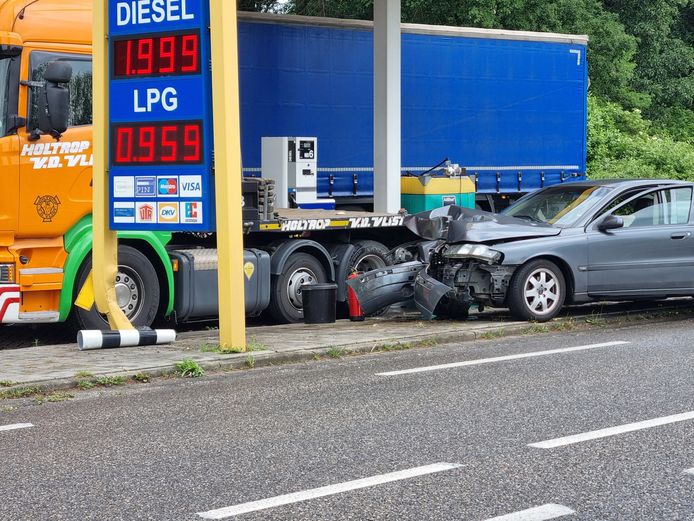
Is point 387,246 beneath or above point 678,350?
above

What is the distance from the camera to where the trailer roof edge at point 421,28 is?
49.1 ft

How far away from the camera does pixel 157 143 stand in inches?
434

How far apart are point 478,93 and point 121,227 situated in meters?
7.76

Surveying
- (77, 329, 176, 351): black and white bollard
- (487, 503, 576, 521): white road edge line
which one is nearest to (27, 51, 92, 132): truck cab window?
(77, 329, 176, 351): black and white bollard

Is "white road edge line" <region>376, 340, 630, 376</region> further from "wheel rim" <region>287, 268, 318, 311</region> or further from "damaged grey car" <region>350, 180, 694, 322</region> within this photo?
"wheel rim" <region>287, 268, 318, 311</region>

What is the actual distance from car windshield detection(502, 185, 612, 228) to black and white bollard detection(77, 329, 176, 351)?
188 inches

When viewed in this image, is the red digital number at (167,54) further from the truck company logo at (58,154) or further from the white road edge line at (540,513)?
the white road edge line at (540,513)

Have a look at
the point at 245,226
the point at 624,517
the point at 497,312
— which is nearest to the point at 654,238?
the point at 497,312

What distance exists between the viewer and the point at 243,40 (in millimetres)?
14844

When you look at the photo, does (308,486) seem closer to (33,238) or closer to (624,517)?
(624,517)

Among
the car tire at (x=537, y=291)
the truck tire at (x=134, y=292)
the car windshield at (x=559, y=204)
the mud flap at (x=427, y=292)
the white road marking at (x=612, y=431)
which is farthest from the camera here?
the car windshield at (x=559, y=204)

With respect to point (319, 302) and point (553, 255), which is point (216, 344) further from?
point (553, 255)

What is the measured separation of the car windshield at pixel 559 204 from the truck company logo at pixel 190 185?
4.57 m

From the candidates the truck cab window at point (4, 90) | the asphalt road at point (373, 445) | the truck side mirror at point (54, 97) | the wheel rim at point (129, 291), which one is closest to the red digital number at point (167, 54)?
the truck side mirror at point (54, 97)
